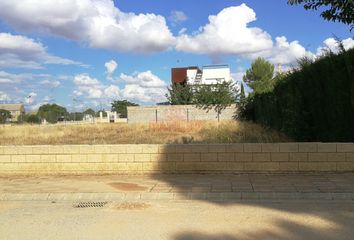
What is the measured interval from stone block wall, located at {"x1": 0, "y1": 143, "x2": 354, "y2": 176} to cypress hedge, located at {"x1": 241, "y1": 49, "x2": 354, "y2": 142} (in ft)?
6.08

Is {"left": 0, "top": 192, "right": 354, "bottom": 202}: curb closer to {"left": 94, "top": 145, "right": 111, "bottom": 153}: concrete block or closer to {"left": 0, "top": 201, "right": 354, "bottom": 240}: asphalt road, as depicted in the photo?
{"left": 0, "top": 201, "right": 354, "bottom": 240}: asphalt road

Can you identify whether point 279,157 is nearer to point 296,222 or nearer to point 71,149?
point 296,222

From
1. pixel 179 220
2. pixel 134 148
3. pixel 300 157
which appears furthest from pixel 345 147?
pixel 179 220

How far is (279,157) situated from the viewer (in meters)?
11.5

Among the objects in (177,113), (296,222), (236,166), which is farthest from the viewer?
(177,113)

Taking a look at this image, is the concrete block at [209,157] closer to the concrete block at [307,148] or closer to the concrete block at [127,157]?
the concrete block at [127,157]

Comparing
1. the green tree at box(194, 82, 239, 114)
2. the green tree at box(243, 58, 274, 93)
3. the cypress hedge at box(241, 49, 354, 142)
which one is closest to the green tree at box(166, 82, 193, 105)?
the green tree at box(194, 82, 239, 114)

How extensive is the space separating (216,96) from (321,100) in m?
35.7

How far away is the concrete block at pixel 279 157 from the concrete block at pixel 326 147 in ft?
2.57

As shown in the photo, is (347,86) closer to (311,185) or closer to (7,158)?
(311,185)

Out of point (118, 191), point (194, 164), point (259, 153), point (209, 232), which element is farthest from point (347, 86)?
point (209, 232)

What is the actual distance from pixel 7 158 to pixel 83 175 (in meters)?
2.17

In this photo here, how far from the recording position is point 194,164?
1188 cm

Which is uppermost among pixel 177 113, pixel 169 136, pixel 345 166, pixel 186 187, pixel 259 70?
pixel 259 70
